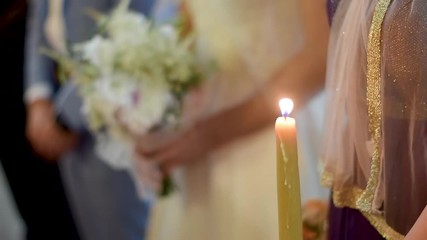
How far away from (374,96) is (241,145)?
21.3 inches

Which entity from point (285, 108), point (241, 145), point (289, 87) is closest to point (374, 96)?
point (285, 108)

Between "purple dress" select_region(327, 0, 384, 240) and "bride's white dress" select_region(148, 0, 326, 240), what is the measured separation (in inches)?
12.4

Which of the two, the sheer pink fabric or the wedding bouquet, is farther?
the wedding bouquet

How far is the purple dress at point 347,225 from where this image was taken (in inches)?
26.9

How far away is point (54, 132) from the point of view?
146 cm

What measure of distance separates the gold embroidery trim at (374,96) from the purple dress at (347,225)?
43 millimetres

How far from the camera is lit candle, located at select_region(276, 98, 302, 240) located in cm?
46

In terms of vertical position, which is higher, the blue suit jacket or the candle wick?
the candle wick

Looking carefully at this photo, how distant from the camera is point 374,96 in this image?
0.61 m

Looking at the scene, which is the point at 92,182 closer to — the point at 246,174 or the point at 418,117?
the point at 246,174

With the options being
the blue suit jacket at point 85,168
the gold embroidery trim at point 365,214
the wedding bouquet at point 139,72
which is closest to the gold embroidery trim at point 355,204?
the gold embroidery trim at point 365,214

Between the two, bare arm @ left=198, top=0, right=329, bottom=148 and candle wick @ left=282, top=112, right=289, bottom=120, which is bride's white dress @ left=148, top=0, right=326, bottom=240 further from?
candle wick @ left=282, top=112, right=289, bottom=120

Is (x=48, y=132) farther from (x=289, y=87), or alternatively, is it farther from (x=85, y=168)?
(x=289, y=87)

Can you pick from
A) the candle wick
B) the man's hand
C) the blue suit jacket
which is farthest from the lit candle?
the man's hand
